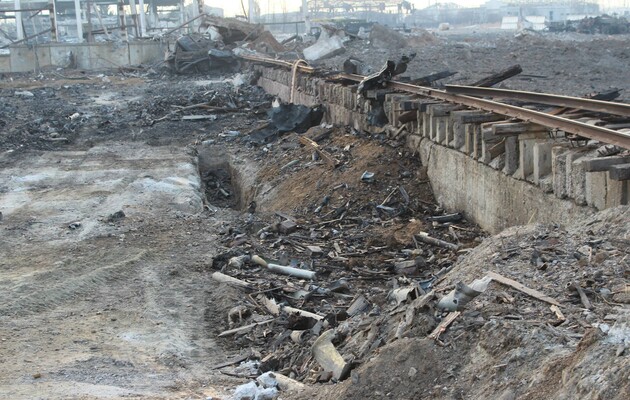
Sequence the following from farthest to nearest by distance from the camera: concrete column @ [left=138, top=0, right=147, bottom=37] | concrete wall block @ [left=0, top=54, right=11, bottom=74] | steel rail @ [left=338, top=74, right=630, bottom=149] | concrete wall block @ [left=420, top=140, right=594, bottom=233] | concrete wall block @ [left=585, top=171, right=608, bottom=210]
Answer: concrete column @ [left=138, top=0, right=147, bottom=37] < concrete wall block @ [left=0, top=54, right=11, bottom=74] < concrete wall block @ [left=420, top=140, right=594, bottom=233] < steel rail @ [left=338, top=74, right=630, bottom=149] < concrete wall block @ [left=585, top=171, right=608, bottom=210]

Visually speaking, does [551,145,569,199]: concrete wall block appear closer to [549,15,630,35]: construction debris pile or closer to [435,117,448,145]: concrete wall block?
[435,117,448,145]: concrete wall block

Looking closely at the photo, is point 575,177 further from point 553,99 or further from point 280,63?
point 280,63

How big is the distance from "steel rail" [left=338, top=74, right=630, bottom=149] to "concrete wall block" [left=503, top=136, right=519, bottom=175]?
0.31 metres

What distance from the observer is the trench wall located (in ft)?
27.5

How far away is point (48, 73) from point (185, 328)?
40513mm

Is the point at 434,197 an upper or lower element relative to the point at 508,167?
lower

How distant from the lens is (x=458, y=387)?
5.27 metres

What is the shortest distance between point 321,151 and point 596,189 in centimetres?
827

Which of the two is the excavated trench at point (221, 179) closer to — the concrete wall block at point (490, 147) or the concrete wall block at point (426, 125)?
the concrete wall block at point (426, 125)

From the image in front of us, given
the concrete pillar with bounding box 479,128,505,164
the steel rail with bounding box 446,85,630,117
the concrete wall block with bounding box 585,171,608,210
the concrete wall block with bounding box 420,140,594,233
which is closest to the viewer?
the concrete wall block with bounding box 585,171,608,210

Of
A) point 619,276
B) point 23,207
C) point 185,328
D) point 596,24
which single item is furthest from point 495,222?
point 596,24

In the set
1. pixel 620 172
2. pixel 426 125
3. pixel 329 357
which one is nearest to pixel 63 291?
pixel 329 357

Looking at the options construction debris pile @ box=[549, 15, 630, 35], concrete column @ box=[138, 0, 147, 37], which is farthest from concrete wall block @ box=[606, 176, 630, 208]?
construction debris pile @ box=[549, 15, 630, 35]

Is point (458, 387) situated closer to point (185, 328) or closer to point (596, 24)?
point (185, 328)
